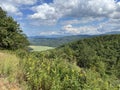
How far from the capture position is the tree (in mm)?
33328

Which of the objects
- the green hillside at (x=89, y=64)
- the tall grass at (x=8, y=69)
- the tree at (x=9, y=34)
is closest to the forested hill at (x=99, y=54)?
the green hillside at (x=89, y=64)

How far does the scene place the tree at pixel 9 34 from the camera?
33.3 meters

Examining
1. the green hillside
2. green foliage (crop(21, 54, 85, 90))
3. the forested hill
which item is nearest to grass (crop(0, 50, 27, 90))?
green foliage (crop(21, 54, 85, 90))

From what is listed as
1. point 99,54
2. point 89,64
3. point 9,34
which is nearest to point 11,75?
point 9,34

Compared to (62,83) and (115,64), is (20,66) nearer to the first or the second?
(62,83)

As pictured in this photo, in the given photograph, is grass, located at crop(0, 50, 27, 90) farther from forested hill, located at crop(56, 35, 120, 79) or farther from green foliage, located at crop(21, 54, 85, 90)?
forested hill, located at crop(56, 35, 120, 79)

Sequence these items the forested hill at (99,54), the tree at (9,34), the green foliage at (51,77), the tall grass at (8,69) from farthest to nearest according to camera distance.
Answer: the forested hill at (99,54) < the tree at (9,34) < the tall grass at (8,69) < the green foliage at (51,77)

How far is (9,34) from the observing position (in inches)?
1400

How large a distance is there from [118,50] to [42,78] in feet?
444

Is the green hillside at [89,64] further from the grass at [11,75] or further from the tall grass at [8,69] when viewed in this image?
the tall grass at [8,69]

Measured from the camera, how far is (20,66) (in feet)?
22.5

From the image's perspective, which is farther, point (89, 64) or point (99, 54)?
point (99, 54)

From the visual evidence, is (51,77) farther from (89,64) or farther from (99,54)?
(99,54)

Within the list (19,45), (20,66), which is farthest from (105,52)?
(20,66)
